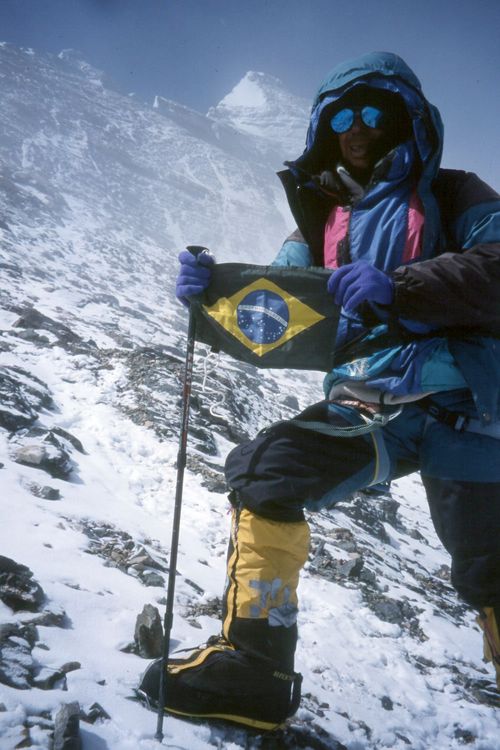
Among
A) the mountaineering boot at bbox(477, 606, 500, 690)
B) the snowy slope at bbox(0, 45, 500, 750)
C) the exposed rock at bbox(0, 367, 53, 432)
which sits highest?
the exposed rock at bbox(0, 367, 53, 432)

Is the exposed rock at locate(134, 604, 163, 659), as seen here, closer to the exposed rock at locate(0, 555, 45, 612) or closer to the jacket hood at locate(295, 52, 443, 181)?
the exposed rock at locate(0, 555, 45, 612)

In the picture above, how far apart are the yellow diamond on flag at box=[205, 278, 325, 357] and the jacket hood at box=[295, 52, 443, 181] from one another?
97cm

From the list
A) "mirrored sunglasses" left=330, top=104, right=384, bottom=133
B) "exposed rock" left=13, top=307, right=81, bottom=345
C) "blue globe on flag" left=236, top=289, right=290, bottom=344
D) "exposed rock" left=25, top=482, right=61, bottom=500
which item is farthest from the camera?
"exposed rock" left=13, top=307, right=81, bottom=345

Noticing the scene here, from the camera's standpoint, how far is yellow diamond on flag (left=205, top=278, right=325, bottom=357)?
7.86 ft

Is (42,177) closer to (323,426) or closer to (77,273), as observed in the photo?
(77,273)

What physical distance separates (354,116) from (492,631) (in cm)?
289


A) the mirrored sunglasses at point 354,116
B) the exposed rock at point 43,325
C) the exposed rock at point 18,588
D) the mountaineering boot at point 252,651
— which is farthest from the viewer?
the exposed rock at point 43,325

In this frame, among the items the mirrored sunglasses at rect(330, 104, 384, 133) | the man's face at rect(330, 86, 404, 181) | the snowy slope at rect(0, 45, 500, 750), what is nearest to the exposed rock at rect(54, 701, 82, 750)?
the snowy slope at rect(0, 45, 500, 750)

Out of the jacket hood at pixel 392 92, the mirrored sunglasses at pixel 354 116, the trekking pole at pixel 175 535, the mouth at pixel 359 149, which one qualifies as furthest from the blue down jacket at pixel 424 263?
the trekking pole at pixel 175 535

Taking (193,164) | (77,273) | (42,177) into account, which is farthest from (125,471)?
(193,164)

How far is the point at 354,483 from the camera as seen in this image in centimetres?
221

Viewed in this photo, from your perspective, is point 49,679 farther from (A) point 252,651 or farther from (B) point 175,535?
(A) point 252,651

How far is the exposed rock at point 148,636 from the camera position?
7.85 ft

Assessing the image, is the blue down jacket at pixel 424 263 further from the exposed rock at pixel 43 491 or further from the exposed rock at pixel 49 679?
the exposed rock at pixel 43 491
